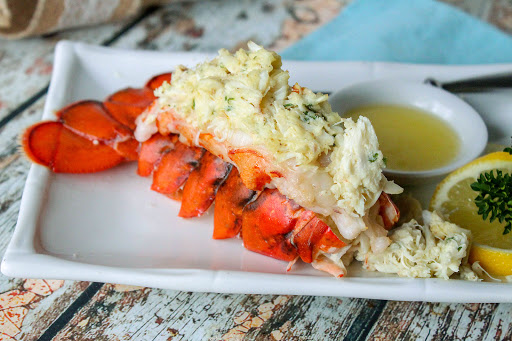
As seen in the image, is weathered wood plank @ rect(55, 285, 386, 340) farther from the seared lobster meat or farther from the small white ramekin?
the small white ramekin

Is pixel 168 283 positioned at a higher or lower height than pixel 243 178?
lower

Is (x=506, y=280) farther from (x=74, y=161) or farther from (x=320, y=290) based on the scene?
(x=74, y=161)

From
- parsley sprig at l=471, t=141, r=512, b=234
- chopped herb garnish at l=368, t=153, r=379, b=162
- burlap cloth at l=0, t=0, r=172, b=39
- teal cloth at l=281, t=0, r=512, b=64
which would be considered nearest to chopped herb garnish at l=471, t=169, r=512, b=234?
parsley sprig at l=471, t=141, r=512, b=234

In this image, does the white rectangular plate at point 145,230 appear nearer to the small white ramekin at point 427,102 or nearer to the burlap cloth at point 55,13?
the small white ramekin at point 427,102

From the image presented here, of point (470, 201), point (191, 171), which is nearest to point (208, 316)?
point (191, 171)

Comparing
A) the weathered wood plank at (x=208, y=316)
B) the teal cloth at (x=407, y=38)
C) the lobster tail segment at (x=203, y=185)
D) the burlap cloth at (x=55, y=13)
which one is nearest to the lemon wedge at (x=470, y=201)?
the weathered wood plank at (x=208, y=316)

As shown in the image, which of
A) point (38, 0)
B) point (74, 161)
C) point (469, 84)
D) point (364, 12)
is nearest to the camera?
point (74, 161)

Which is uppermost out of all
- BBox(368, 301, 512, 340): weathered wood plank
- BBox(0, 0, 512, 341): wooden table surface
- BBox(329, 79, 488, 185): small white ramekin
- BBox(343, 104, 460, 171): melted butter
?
BBox(329, 79, 488, 185): small white ramekin

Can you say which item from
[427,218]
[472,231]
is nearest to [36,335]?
[427,218]
